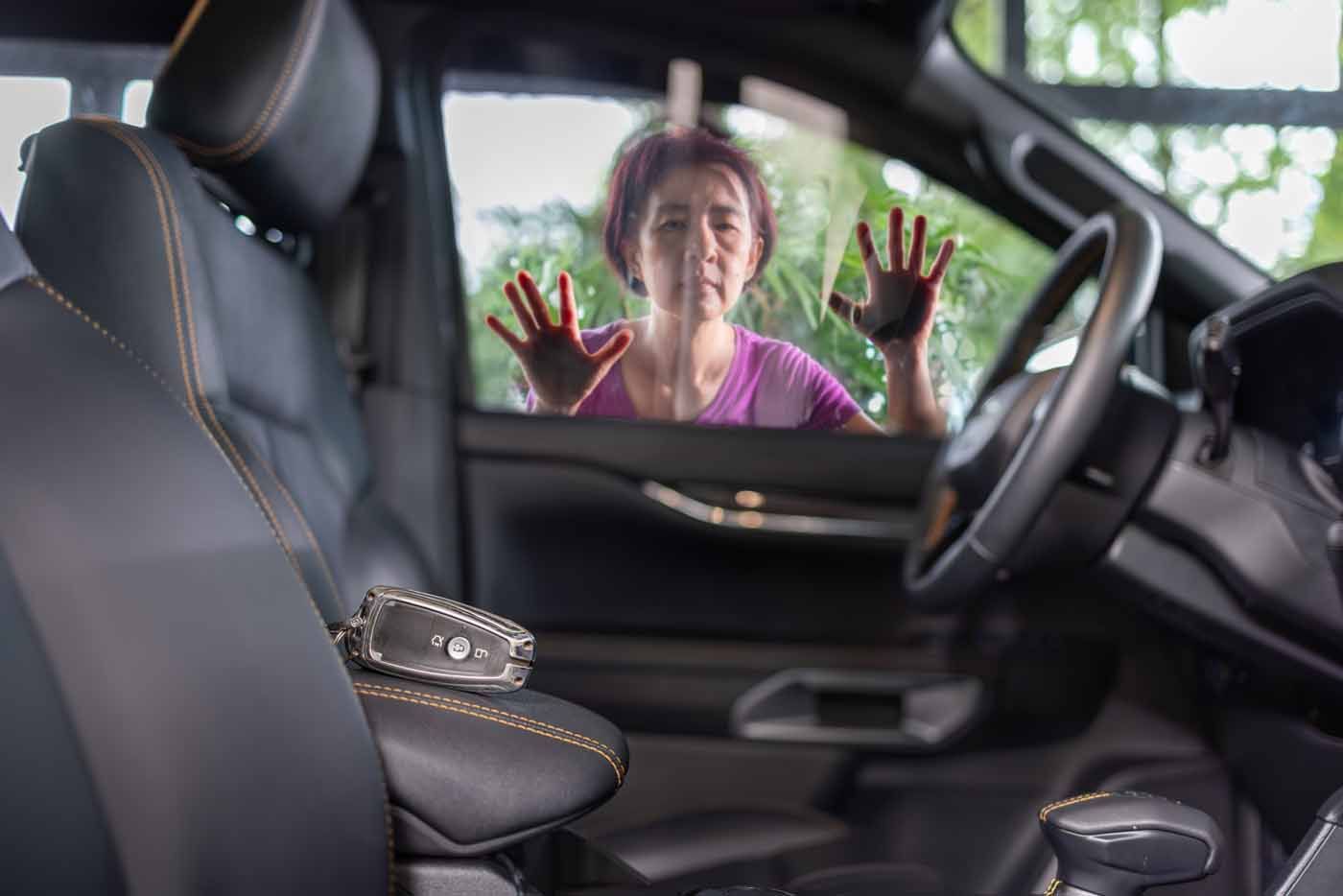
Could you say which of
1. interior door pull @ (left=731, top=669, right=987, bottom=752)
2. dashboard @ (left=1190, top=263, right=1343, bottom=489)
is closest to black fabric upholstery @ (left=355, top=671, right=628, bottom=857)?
dashboard @ (left=1190, top=263, right=1343, bottom=489)

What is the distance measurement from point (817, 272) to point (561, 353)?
243 millimetres

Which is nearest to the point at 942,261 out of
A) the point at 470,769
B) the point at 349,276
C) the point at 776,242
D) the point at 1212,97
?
the point at 776,242

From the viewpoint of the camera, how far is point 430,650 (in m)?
0.92

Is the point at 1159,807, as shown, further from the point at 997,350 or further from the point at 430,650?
the point at 997,350

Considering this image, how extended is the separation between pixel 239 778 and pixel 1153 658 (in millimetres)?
1318

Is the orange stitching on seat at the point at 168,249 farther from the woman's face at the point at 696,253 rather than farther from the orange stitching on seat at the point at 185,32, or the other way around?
the woman's face at the point at 696,253

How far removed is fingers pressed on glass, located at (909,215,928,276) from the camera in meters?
1.12

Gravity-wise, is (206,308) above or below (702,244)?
below

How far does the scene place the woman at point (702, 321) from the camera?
111cm

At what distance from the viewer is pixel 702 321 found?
44.8 inches

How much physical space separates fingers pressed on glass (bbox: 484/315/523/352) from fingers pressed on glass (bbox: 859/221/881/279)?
1.11 feet

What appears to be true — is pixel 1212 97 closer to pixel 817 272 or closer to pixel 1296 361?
pixel 1296 361

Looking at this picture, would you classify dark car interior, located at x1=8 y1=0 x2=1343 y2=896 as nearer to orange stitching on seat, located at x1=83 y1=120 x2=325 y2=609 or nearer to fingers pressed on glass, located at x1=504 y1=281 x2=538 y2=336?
orange stitching on seat, located at x1=83 y1=120 x2=325 y2=609

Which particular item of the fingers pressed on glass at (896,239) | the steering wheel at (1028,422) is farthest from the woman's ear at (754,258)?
the steering wheel at (1028,422)
